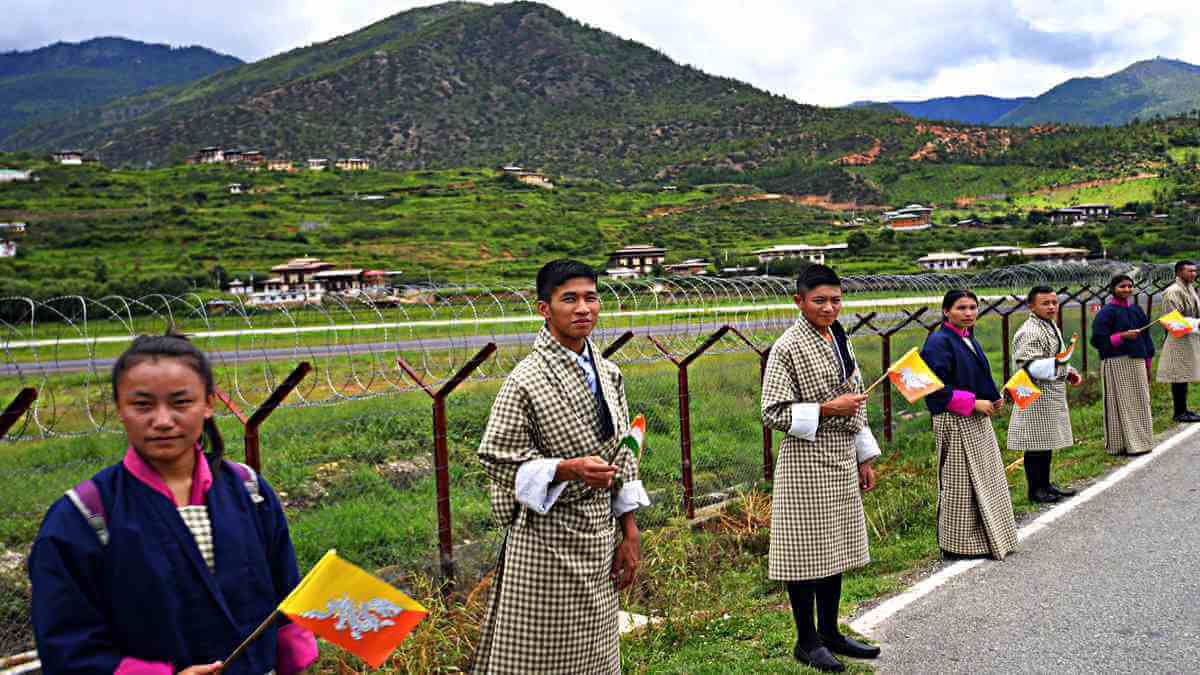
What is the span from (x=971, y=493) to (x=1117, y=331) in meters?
4.72

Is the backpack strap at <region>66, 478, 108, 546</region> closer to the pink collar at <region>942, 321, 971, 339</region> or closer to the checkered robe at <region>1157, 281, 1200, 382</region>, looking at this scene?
the pink collar at <region>942, 321, 971, 339</region>

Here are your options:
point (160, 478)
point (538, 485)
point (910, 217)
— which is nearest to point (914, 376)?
point (538, 485)

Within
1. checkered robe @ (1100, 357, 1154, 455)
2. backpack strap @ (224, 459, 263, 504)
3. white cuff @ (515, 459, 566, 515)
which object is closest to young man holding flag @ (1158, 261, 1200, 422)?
checkered robe @ (1100, 357, 1154, 455)

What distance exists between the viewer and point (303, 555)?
6930 mm

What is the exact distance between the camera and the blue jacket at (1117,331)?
9938 millimetres

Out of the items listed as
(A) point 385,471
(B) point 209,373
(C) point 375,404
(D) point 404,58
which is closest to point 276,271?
(C) point 375,404

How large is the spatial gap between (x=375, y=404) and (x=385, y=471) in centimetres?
439

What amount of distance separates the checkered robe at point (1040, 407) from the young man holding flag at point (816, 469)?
12.1 feet

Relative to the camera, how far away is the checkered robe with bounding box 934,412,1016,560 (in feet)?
21.0

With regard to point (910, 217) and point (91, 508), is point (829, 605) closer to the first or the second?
Result: point (91, 508)

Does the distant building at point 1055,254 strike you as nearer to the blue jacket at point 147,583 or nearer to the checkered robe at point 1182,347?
the checkered robe at point 1182,347

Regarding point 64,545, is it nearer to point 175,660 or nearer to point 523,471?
point 175,660

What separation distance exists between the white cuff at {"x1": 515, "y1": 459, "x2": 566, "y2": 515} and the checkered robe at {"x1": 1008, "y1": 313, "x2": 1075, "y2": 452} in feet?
19.1

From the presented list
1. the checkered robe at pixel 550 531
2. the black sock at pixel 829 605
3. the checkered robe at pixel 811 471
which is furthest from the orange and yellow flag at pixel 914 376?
the checkered robe at pixel 550 531
